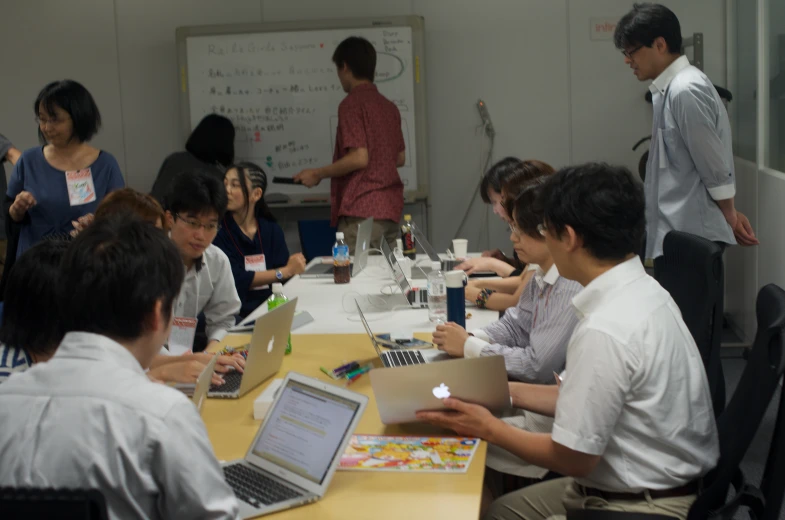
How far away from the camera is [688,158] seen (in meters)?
3.58

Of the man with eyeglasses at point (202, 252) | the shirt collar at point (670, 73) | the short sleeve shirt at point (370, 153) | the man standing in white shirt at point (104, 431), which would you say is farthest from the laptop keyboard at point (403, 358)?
the short sleeve shirt at point (370, 153)

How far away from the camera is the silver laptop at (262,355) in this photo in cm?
210

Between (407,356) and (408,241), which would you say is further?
(408,241)

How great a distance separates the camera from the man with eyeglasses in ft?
9.39

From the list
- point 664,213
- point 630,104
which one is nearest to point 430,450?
point 664,213

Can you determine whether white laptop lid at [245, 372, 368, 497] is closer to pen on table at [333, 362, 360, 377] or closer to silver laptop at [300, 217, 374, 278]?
pen on table at [333, 362, 360, 377]

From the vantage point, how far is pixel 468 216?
5695 millimetres

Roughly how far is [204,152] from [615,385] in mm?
3996

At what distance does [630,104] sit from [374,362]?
3672 millimetres

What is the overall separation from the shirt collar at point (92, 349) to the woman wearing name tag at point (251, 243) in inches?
94.5

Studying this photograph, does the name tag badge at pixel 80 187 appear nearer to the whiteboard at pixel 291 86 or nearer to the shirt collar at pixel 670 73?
the whiteboard at pixel 291 86

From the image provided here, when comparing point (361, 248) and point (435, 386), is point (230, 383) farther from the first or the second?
point (361, 248)

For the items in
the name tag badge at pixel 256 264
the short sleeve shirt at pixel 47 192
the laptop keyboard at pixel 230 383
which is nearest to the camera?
the laptop keyboard at pixel 230 383

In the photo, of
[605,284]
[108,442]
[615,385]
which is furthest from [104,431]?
[605,284]
